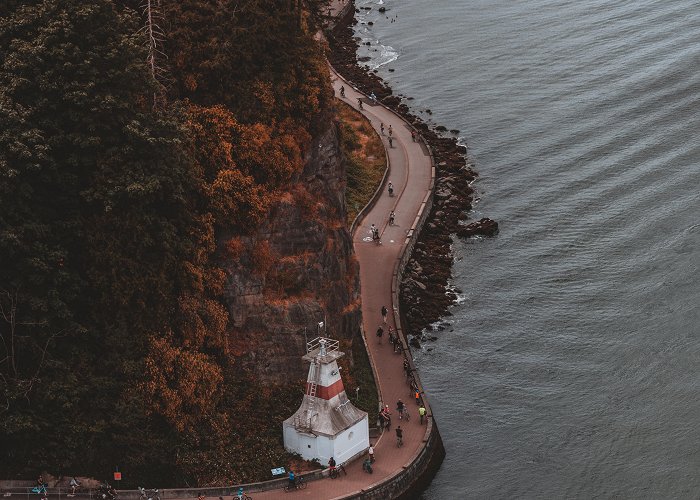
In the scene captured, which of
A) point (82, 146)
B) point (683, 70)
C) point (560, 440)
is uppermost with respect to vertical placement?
point (82, 146)

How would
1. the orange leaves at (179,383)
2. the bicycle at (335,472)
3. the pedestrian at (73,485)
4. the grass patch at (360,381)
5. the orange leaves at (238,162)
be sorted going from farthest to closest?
the grass patch at (360,381), the orange leaves at (238,162), the bicycle at (335,472), the orange leaves at (179,383), the pedestrian at (73,485)

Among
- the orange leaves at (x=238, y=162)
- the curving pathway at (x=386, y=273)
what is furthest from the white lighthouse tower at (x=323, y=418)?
the orange leaves at (x=238, y=162)

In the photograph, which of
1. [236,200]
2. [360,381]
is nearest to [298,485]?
[360,381]

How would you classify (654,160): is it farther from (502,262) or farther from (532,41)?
(532,41)

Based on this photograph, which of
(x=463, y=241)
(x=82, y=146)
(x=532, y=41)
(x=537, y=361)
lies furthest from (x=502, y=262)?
(x=532, y=41)

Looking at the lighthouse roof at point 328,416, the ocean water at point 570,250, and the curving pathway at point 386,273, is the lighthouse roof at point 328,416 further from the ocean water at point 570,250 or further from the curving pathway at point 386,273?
the ocean water at point 570,250

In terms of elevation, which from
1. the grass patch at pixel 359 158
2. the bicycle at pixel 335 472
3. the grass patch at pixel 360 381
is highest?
the grass patch at pixel 359 158
